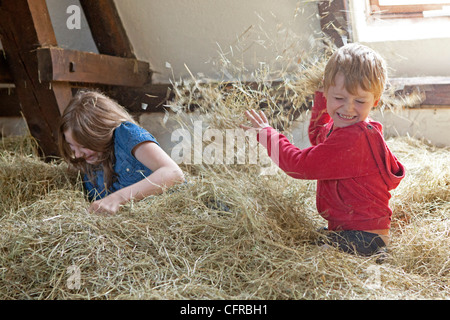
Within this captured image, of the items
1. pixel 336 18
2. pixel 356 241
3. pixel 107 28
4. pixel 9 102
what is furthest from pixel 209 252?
pixel 9 102

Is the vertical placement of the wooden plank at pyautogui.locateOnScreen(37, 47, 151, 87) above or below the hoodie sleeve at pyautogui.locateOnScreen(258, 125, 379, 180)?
above

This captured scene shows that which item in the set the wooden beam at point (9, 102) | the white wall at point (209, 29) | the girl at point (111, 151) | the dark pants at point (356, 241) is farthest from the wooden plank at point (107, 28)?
the dark pants at point (356, 241)

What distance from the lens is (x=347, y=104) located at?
69.0 inches

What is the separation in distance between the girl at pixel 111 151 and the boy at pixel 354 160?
57cm

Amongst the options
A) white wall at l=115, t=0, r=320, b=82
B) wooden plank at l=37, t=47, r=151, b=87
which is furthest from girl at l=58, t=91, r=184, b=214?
white wall at l=115, t=0, r=320, b=82

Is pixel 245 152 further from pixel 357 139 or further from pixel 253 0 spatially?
pixel 253 0

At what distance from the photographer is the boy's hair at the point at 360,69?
1722mm

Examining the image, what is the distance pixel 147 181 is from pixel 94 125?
14.0 inches

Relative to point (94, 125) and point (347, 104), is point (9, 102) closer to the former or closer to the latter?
point (94, 125)

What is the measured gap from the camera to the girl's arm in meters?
1.97

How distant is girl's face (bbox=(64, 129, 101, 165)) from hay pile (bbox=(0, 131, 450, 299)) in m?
0.23

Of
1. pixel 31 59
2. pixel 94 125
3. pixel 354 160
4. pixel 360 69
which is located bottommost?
pixel 354 160

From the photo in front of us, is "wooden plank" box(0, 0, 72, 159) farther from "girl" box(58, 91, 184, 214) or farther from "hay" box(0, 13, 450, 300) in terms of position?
"hay" box(0, 13, 450, 300)

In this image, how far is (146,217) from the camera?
5.92 feet
